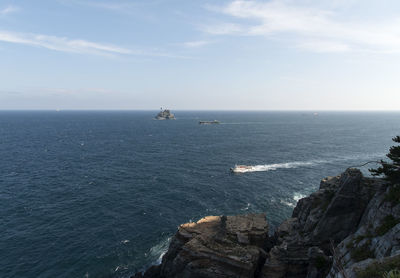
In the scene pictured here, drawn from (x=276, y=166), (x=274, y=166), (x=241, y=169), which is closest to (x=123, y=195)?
(x=241, y=169)

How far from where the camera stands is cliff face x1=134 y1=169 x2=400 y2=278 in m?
32.1

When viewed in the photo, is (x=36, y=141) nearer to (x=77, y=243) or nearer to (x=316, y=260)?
(x=77, y=243)

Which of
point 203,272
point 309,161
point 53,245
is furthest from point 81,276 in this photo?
point 309,161

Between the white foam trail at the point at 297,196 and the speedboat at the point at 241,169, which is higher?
the speedboat at the point at 241,169

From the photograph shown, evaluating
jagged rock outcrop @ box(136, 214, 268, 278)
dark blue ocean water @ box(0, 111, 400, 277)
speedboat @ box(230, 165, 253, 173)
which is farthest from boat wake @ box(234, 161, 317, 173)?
jagged rock outcrop @ box(136, 214, 268, 278)

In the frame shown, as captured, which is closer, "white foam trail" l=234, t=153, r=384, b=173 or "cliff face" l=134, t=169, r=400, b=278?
"cliff face" l=134, t=169, r=400, b=278

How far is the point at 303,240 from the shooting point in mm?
38812

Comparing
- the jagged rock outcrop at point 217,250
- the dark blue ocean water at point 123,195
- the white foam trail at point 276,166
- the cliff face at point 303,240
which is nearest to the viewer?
the cliff face at point 303,240

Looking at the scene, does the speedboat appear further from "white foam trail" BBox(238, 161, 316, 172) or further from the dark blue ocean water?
the dark blue ocean water

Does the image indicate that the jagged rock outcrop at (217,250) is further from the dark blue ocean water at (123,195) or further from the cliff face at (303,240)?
the dark blue ocean water at (123,195)

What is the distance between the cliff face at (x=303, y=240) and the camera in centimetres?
3212

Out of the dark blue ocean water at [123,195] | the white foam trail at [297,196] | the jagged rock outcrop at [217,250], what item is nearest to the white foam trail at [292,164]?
the dark blue ocean water at [123,195]

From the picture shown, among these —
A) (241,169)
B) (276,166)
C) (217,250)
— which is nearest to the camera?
(217,250)

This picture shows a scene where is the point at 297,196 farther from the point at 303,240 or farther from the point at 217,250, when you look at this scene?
the point at 217,250
